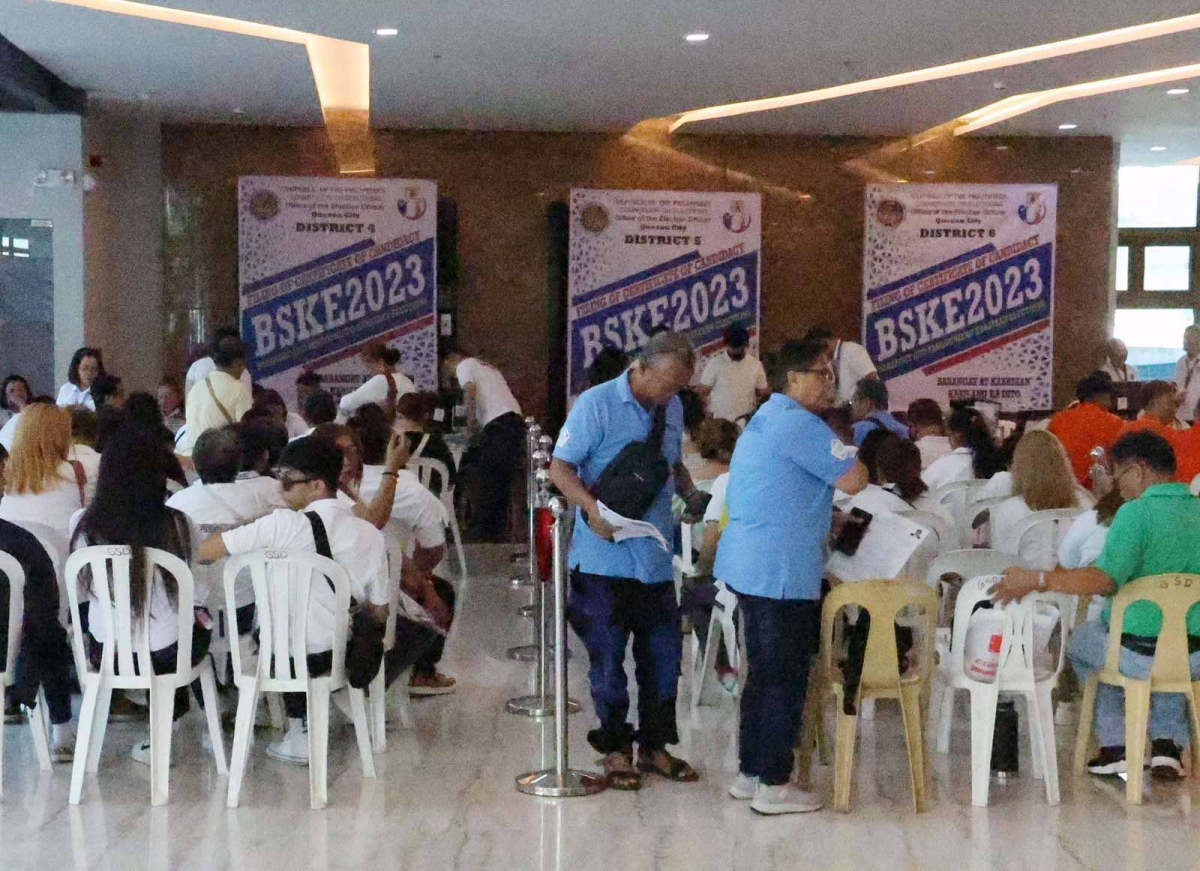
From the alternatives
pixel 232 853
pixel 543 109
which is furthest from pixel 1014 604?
pixel 543 109

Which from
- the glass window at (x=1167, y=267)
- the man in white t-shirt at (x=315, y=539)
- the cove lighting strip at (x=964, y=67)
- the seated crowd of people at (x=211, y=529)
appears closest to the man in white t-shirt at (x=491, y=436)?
the cove lighting strip at (x=964, y=67)

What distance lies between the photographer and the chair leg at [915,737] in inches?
178

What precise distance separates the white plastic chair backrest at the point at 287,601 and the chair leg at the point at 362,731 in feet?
0.57

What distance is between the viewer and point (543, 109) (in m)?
10.9

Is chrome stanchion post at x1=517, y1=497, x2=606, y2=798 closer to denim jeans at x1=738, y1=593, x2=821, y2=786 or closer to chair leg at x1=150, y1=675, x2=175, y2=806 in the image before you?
denim jeans at x1=738, y1=593, x2=821, y2=786

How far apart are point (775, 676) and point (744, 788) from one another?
506mm

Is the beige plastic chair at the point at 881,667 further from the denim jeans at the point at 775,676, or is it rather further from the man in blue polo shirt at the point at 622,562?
the man in blue polo shirt at the point at 622,562

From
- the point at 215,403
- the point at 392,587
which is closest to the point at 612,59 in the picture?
the point at 215,403

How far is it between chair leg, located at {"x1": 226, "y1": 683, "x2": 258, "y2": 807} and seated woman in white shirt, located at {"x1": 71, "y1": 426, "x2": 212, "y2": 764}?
272mm

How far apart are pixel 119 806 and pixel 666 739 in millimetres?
1720

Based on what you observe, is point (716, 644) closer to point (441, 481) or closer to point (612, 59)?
point (441, 481)

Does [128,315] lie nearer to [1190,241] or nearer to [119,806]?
[119,806]

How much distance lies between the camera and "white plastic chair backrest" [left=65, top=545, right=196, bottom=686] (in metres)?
4.50

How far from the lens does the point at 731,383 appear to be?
11070mm
